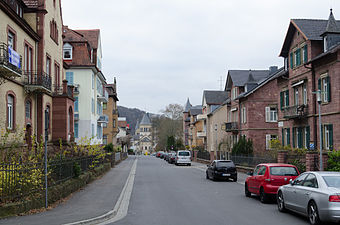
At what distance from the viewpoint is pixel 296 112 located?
30.5 m

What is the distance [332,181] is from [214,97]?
62.5 m

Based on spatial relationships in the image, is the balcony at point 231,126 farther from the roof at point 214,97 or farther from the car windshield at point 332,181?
the car windshield at point 332,181

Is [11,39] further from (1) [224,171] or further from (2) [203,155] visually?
(2) [203,155]

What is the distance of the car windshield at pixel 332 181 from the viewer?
1062 cm

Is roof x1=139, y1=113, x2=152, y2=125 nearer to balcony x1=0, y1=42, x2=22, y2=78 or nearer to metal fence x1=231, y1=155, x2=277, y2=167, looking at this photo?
metal fence x1=231, y1=155, x2=277, y2=167

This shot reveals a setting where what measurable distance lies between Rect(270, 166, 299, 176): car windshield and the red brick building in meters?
9.22

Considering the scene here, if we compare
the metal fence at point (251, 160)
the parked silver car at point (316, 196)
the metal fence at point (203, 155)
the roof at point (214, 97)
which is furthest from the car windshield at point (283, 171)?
the roof at point (214, 97)

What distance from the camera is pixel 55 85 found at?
103ft

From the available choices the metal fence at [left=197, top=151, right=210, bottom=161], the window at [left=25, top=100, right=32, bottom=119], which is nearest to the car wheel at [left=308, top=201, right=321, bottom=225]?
the window at [left=25, top=100, right=32, bottom=119]

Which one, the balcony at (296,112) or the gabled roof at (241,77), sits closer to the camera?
the balcony at (296,112)

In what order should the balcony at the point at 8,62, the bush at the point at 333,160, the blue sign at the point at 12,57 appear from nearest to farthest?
the balcony at the point at 8,62
the blue sign at the point at 12,57
the bush at the point at 333,160

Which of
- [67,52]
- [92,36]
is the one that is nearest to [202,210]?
[67,52]

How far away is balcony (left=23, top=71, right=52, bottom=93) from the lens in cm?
2484

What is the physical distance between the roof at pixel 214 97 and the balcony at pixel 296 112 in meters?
38.6
